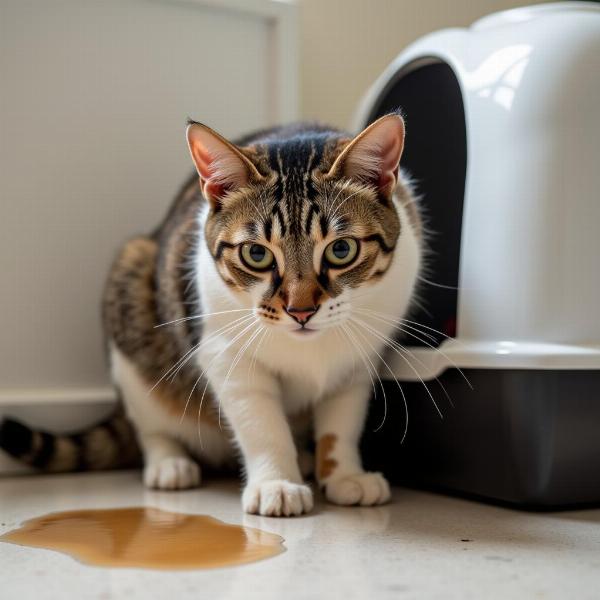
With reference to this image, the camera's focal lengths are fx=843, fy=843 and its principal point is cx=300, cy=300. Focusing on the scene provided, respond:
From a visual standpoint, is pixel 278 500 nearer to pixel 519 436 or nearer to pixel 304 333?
pixel 304 333

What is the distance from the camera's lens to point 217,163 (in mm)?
1522

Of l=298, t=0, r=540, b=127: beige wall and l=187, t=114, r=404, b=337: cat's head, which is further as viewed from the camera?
l=298, t=0, r=540, b=127: beige wall

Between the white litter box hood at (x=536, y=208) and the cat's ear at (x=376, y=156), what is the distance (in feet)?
0.72

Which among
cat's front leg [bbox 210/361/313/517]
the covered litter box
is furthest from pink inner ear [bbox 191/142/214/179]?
the covered litter box

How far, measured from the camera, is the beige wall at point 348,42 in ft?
8.52

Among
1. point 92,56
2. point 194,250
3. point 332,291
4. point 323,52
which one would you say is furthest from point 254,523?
point 323,52

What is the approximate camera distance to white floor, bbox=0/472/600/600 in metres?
1.08

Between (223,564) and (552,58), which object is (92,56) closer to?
(552,58)

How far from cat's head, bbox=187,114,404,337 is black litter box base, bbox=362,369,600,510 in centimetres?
32

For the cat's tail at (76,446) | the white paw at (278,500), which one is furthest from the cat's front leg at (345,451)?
the cat's tail at (76,446)

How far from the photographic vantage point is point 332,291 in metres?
1.44

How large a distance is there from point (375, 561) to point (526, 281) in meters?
0.61

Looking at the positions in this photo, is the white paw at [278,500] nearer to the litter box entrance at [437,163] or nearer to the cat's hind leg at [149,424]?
the cat's hind leg at [149,424]

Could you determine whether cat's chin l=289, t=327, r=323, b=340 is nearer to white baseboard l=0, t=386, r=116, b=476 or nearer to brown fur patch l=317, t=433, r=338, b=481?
brown fur patch l=317, t=433, r=338, b=481
